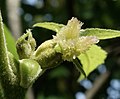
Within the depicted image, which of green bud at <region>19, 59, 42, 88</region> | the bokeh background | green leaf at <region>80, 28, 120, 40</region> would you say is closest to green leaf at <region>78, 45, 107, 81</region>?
green leaf at <region>80, 28, 120, 40</region>

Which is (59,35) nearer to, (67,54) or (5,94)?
(67,54)

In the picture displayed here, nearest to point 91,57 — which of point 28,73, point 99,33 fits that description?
point 99,33

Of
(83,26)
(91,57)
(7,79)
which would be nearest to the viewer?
(7,79)

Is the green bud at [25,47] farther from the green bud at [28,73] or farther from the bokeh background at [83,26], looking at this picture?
the bokeh background at [83,26]

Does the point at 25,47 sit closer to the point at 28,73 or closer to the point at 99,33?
the point at 28,73

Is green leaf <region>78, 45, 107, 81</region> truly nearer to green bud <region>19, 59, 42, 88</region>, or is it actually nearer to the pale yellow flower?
the pale yellow flower

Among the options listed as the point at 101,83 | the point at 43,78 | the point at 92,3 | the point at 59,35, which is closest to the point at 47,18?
the point at 92,3
